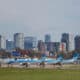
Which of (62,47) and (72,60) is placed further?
(62,47)

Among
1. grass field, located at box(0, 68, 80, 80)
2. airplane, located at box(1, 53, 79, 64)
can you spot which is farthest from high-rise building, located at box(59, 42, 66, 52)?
grass field, located at box(0, 68, 80, 80)

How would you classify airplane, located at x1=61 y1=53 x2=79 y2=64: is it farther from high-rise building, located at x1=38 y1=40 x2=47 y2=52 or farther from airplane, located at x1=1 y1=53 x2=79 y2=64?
high-rise building, located at x1=38 y1=40 x2=47 y2=52

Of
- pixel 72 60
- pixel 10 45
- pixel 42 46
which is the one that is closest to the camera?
pixel 10 45

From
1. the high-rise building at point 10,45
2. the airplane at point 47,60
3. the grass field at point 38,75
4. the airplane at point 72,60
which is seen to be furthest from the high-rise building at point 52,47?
the grass field at point 38,75

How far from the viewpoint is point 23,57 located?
20.4 meters

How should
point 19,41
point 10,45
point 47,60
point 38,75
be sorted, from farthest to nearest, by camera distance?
point 19,41
point 47,60
point 10,45
point 38,75

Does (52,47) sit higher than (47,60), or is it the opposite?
(52,47)

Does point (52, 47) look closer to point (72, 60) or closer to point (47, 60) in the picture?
point (47, 60)

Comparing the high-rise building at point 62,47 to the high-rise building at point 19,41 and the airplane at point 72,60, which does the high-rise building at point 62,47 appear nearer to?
the airplane at point 72,60

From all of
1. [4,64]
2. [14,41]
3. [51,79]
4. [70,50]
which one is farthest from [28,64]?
[51,79]

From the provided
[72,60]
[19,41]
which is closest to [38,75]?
[72,60]

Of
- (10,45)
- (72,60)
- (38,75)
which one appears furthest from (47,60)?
(38,75)

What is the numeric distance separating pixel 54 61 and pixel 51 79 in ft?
36.0

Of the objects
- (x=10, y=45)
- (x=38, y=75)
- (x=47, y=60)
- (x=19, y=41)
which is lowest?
(x=38, y=75)
